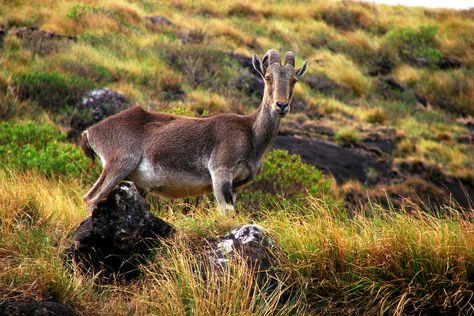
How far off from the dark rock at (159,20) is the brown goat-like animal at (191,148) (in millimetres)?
17777

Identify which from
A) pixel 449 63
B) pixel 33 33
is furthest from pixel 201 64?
pixel 449 63

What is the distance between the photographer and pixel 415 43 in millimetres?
31203

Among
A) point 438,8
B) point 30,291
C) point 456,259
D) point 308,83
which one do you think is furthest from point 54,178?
point 438,8

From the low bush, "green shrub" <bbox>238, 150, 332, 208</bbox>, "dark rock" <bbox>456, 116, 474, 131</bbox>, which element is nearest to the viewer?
"green shrub" <bbox>238, 150, 332, 208</bbox>

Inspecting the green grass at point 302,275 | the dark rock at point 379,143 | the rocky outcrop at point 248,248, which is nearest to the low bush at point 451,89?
the dark rock at point 379,143

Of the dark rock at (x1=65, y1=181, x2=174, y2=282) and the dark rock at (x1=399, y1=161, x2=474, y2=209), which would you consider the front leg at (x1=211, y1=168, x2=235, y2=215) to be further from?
→ the dark rock at (x1=399, y1=161, x2=474, y2=209)

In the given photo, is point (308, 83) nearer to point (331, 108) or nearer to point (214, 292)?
point (331, 108)

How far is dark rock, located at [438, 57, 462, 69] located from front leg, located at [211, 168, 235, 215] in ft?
80.5

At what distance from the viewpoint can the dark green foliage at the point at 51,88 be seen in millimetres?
16266

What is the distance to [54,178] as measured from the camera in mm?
9984

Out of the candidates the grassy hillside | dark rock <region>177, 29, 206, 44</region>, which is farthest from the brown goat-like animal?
dark rock <region>177, 29, 206, 44</region>

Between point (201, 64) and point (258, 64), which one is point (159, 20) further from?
point (258, 64)

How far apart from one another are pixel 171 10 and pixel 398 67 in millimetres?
10413

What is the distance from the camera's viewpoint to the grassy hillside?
5.82 meters
